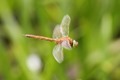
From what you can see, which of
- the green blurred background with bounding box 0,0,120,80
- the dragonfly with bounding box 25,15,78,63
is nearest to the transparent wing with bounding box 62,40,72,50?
the dragonfly with bounding box 25,15,78,63

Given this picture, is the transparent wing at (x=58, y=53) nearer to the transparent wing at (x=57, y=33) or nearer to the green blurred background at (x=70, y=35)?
the transparent wing at (x=57, y=33)

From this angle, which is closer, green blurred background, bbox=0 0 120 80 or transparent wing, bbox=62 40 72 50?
transparent wing, bbox=62 40 72 50

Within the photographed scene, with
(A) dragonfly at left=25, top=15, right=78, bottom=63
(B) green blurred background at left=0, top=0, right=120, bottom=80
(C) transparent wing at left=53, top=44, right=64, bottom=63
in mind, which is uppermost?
(B) green blurred background at left=0, top=0, right=120, bottom=80

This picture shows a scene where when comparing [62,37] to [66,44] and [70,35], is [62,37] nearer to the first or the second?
[66,44]

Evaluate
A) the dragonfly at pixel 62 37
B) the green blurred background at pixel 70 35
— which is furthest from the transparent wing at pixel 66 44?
the green blurred background at pixel 70 35

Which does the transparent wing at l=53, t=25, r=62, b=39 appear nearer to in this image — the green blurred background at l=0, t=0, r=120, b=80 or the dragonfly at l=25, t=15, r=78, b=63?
the dragonfly at l=25, t=15, r=78, b=63

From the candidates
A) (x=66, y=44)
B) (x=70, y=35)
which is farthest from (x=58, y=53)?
(x=70, y=35)

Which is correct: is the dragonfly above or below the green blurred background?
below

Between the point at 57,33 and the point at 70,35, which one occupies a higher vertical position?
the point at 70,35

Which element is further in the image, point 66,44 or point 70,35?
point 70,35
